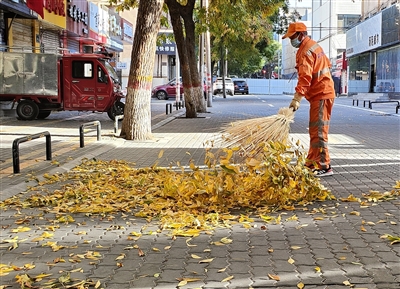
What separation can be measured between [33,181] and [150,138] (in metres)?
5.35

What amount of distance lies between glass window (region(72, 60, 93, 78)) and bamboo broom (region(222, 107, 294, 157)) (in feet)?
39.3

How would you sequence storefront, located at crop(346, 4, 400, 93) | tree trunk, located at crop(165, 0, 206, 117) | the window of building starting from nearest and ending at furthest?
tree trunk, located at crop(165, 0, 206, 117), storefront, located at crop(346, 4, 400, 93), the window of building

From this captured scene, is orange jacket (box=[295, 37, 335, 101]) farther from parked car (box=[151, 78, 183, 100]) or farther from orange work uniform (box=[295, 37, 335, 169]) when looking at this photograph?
parked car (box=[151, 78, 183, 100])

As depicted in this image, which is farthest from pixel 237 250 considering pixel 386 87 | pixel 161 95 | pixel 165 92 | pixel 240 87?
pixel 240 87

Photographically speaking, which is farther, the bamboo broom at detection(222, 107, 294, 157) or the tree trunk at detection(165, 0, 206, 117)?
the tree trunk at detection(165, 0, 206, 117)

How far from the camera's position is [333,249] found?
15.9 feet

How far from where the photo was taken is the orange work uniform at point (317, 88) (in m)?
7.84

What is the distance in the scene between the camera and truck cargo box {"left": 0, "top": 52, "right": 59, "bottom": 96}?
18.5 meters

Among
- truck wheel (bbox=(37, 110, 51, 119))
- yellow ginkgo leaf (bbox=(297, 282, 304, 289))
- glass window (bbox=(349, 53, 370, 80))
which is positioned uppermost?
glass window (bbox=(349, 53, 370, 80))

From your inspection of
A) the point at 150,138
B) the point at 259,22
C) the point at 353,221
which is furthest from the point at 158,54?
the point at 353,221

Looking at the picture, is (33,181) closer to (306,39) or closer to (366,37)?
(306,39)

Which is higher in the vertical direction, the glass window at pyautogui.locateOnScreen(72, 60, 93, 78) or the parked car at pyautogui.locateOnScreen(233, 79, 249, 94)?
the glass window at pyautogui.locateOnScreen(72, 60, 93, 78)

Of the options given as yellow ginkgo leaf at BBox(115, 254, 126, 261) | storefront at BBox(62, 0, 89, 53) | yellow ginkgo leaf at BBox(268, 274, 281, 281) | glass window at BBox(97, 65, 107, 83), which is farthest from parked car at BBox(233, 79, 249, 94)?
yellow ginkgo leaf at BBox(268, 274, 281, 281)

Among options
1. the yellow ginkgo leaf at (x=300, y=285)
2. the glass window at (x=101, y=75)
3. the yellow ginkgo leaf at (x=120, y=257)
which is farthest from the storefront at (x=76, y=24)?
the yellow ginkgo leaf at (x=300, y=285)
